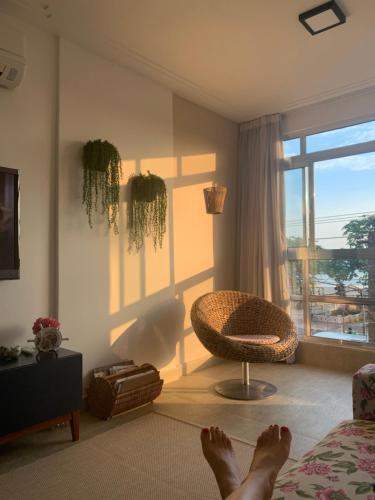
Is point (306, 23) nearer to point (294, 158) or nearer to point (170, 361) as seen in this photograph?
point (294, 158)

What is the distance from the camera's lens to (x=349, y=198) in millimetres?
3986

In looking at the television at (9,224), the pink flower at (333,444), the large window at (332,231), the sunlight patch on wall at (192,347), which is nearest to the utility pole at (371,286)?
the large window at (332,231)

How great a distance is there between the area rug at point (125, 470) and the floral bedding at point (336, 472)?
712 millimetres

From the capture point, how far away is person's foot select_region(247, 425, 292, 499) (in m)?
1.30

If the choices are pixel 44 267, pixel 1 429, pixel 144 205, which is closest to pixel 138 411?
pixel 1 429

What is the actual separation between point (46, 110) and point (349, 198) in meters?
2.99

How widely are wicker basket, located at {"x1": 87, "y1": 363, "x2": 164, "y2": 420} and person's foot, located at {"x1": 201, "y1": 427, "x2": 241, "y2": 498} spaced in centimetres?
119

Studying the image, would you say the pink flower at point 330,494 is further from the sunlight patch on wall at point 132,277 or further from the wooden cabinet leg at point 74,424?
the sunlight patch on wall at point 132,277

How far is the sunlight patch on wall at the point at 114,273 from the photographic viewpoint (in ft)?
10.3

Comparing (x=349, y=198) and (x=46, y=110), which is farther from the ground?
(x=46, y=110)

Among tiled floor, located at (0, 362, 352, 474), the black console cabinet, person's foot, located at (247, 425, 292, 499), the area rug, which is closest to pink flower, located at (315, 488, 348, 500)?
person's foot, located at (247, 425, 292, 499)

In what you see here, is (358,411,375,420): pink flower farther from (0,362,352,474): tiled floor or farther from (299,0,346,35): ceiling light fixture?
(299,0,346,35): ceiling light fixture

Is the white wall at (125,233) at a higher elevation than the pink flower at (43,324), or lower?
higher

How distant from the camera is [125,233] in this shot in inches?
129
